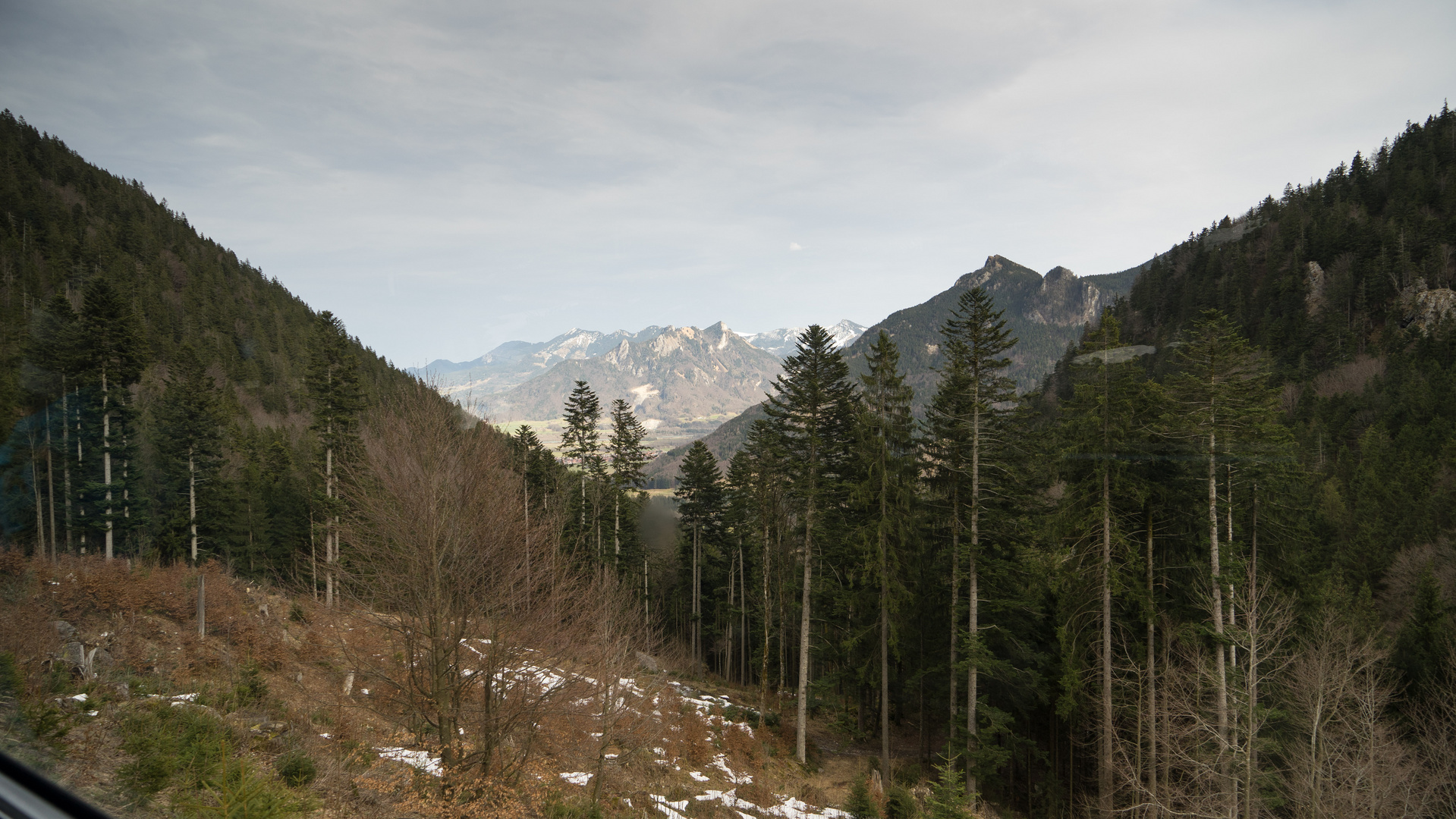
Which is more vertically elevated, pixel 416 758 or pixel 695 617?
pixel 416 758

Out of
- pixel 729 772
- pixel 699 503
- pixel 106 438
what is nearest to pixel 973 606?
pixel 729 772

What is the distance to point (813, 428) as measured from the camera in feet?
77.6

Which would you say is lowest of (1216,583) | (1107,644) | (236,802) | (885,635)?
(885,635)

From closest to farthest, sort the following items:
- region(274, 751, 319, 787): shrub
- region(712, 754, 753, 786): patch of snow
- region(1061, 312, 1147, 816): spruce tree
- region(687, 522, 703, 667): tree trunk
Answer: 1. region(274, 751, 319, 787): shrub
2. region(1061, 312, 1147, 816): spruce tree
3. region(712, 754, 753, 786): patch of snow
4. region(687, 522, 703, 667): tree trunk

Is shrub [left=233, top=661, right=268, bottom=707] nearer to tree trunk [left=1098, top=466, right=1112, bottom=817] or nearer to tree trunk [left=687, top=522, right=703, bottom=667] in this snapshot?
tree trunk [left=1098, top=466, right=1112, bottom=817]

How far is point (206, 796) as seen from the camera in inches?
235

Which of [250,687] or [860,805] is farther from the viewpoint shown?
[860,805]

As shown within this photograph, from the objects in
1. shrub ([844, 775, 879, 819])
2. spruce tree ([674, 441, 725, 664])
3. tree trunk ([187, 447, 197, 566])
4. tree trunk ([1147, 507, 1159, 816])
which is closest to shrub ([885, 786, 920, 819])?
shrub ([844, 775, 879, 819])

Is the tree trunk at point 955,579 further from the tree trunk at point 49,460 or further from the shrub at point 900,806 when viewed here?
the tree trunk at point 49,460

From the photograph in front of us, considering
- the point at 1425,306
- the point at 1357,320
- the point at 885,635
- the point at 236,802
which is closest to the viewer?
the point at 236,802

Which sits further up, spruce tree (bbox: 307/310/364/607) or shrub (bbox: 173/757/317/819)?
spruce tree (bbox: 307/310/364/607)

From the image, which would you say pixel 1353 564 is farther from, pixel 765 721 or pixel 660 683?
pixel 660 683

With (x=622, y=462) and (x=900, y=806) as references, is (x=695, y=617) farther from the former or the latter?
(x=900, y=806)

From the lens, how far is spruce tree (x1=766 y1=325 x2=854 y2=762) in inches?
923
